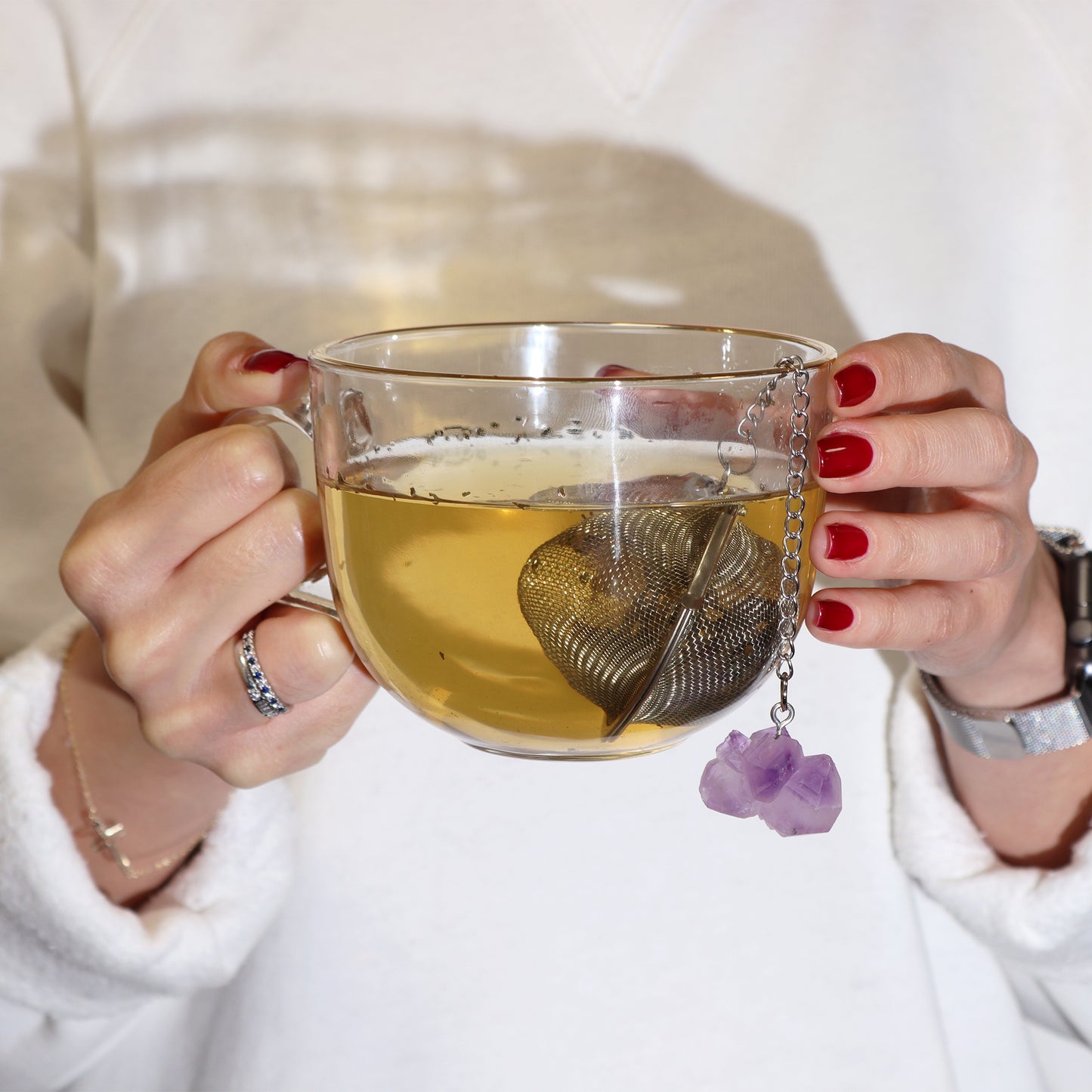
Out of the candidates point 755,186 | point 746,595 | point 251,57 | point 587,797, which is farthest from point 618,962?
point 251,57

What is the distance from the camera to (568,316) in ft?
2.66

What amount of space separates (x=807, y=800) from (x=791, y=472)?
0.13m

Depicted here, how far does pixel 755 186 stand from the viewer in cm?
80

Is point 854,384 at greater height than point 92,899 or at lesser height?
greater

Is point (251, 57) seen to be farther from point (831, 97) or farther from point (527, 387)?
Result: point (527, 387)

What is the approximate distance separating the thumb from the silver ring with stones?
0.12 metres

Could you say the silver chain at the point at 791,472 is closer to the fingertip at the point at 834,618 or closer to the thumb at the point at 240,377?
the fingertip at the point at 834,618

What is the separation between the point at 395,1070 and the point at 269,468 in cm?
48

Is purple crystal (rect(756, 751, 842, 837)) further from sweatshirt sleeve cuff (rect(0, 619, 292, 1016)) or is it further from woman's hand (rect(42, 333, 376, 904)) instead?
sweatshirt sleeve cuff (rect(0, 619, 292, 1016))

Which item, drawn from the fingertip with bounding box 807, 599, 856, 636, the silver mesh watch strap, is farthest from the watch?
the fingertip with bounding box 807, 599, 856, 636

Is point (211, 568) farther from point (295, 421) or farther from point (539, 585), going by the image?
point (539, 585)

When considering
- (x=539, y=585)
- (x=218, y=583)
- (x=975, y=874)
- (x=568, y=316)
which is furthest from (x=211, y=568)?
(x=975, y=874)

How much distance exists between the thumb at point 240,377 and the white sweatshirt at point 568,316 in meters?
0.28

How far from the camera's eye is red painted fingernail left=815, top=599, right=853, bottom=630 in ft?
1.51
